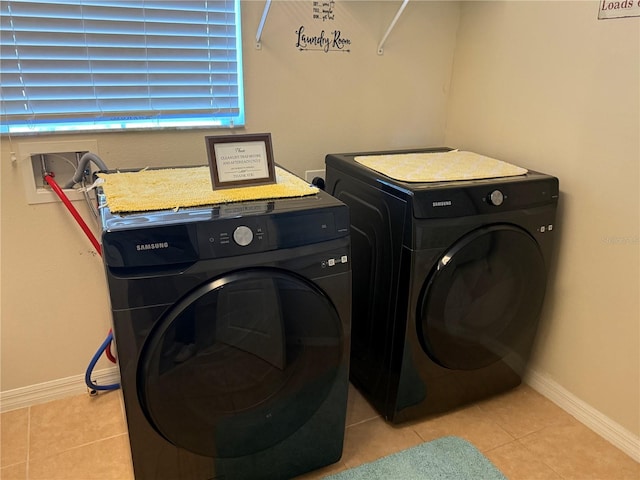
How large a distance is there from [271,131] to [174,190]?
0.62 metres

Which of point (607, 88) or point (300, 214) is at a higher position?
A: point (607, 88)

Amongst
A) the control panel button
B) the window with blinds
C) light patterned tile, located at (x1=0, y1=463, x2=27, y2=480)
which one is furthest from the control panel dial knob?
light patterned tile, located at (x1=0, y1=463, x2=27, y2=480)

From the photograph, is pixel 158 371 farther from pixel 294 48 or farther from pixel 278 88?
pixel 294 48

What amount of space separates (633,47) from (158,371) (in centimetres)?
163

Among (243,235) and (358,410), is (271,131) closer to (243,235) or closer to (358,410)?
(243,235)

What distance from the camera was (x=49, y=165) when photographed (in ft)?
A: 5.39

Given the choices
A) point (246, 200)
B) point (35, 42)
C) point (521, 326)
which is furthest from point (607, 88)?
point (35, 42)

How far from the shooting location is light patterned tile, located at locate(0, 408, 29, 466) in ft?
5.32

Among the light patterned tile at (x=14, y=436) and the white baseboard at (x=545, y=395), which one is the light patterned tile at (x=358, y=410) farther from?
the light patterned tile at (x=14, y=436)

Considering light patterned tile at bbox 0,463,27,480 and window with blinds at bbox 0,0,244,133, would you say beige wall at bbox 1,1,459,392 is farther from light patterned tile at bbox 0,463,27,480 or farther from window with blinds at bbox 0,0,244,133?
light patterned tile at bbox 0,463,27,480

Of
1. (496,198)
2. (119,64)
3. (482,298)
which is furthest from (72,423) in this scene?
(496,198)

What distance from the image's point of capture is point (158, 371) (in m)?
1.20

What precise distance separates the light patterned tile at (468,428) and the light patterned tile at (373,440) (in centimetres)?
6

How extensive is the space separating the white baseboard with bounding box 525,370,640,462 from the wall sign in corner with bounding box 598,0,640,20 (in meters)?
1.31
